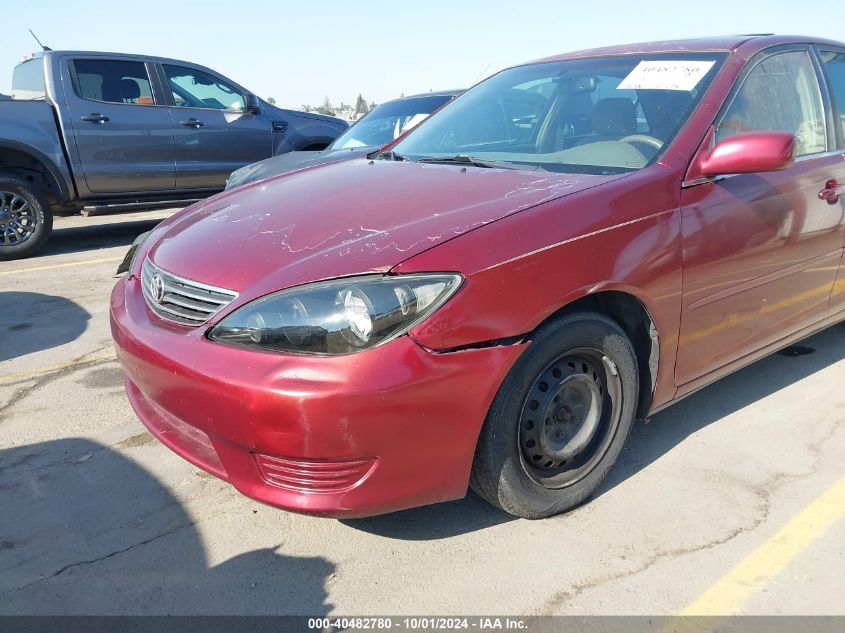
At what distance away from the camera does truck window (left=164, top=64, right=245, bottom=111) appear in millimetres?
7707

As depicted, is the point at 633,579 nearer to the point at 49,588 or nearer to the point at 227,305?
the point at 227,305

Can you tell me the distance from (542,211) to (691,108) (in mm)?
1031

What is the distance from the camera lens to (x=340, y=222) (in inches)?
92.6

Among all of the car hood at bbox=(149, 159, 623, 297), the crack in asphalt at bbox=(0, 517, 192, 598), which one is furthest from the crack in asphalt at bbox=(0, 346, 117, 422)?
the crack in asphalt at bbox=(0, 517, 192, 598)

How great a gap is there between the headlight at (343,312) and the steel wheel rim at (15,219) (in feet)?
19.4

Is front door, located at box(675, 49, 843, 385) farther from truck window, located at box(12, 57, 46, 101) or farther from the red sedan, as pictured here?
truck window, located at box(12, 57, 46, 101)

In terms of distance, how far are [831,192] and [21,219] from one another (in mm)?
6948

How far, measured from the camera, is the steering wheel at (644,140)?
8.75 ft

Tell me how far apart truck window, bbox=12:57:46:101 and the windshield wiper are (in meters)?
5.67

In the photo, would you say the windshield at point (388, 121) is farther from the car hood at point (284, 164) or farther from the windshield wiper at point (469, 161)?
the windshield wiper at point (469, 161)

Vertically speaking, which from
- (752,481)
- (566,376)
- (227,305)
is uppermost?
(227,305)

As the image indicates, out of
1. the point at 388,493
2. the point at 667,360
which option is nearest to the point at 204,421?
the point at 388,493

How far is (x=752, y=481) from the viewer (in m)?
2.72

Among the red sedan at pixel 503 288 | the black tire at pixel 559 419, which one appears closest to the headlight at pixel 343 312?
the red sedan at pixel 503 288
